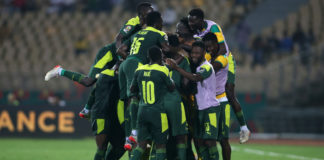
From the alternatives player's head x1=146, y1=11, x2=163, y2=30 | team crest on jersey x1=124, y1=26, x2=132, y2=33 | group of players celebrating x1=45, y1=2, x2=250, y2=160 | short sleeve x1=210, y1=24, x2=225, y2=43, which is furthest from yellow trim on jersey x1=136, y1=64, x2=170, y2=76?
short sleeve x1=210, y1=24, x2=225, y2=43

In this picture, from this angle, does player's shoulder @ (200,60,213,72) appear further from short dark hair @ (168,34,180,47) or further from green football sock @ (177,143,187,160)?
green football sock @ (177,143,187,160)

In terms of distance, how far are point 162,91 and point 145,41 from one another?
1.04 metres

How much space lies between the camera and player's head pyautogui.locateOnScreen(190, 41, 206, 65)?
386 inches

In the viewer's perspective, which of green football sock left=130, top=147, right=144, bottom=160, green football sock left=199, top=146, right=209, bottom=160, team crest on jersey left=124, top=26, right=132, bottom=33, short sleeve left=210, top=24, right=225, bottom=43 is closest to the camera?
green football sock left=130, top=147, right=144, bottom=160

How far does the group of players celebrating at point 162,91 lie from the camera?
9.48 meters

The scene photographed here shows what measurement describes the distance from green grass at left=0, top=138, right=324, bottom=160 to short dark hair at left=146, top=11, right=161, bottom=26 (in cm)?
436

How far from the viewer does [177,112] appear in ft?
31.3

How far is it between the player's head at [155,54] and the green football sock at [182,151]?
52.0 inches

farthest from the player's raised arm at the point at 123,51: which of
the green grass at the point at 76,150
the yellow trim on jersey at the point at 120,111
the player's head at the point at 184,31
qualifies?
the green grass at the point at 76,150

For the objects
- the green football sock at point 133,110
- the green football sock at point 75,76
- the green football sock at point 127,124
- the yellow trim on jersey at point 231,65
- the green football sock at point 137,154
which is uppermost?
the green football sock at point 75,76

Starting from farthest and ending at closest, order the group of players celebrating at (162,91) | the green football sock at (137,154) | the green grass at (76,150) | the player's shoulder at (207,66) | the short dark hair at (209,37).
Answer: the green grass at (76,150)
the short dark hair at (209,37)
the player's shoulder at (207,66)
the group of players celebrating at (162,91)
the green football sock at (137,154)

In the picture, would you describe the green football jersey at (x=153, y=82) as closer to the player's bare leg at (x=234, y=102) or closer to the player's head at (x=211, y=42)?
the player's head at (x=211, y=42)

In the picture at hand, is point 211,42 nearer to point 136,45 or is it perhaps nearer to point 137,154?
point 136,45

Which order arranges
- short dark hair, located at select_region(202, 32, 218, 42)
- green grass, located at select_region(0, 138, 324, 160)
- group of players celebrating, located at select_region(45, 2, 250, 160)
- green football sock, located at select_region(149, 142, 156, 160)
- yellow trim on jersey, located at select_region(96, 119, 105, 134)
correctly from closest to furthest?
group of players celebrating, located at select_region(45, 2, 250, 160), green football sock, located at select_region(149, 142, 156, 160), yellow trim on jersey, located at select_region(96, 119, 105, 134), short dark hair, located at select_region(202, 32, 218, 42), green grass, located at select_region(0, 138, 324, 160)
